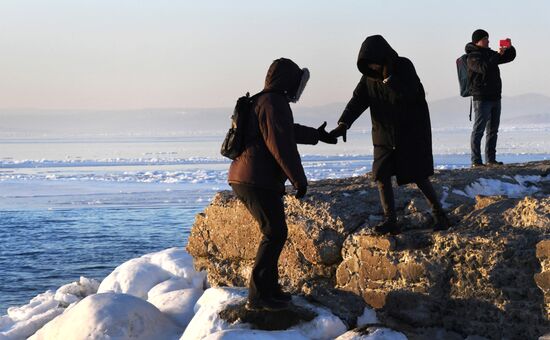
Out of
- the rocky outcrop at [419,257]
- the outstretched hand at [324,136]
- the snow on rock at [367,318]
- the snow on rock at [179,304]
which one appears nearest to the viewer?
the rocky outcrop at [419,257]

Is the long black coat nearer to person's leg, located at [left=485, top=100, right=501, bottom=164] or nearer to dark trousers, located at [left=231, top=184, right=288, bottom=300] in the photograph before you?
dark trousers, located at [left=231, top=184, right=288, bottom=300]

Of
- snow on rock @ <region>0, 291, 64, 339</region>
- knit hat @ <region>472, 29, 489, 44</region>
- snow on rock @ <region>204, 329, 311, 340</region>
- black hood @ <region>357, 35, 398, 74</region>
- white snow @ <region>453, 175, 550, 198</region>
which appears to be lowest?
snow on rock @ <region>0, 291, 64, 339</region>

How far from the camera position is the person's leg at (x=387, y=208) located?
698 centimetres

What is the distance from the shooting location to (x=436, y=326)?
6793 millimetres

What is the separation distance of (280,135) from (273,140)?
0.06 metres

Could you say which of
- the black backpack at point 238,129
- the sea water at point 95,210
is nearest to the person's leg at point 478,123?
the black backpack at point 238,129

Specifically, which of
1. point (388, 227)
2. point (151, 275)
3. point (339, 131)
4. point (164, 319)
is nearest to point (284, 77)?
point (339, 131)

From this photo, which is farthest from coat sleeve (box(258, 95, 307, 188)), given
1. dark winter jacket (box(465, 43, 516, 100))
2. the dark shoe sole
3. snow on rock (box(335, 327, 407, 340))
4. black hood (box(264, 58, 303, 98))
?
dark winter jacket (box(465, 43, 516, 100))

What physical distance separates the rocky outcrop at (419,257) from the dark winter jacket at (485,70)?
1666mm

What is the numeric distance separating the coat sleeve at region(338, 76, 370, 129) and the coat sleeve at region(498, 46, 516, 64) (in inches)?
127

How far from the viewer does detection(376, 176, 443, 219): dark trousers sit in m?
6.94

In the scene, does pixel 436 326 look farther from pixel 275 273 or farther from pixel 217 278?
pixel 217 278

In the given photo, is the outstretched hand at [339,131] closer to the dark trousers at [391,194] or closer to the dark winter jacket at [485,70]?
the dark trousers at [391,194]

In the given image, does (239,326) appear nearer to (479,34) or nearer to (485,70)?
(485,70)
